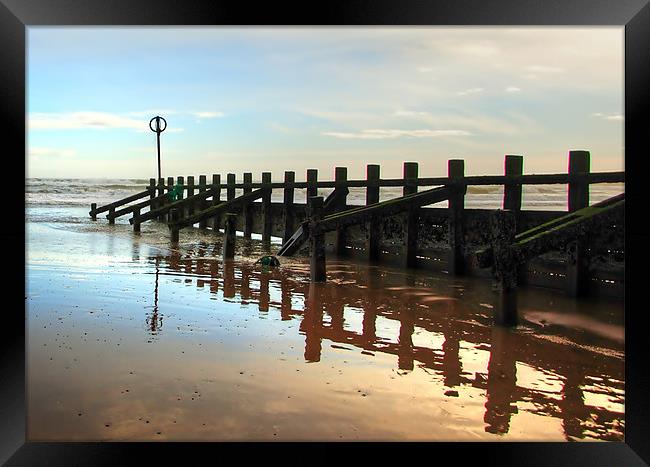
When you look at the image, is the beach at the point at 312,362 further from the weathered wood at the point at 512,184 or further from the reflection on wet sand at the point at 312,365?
the weathered wood at the point at 512,184

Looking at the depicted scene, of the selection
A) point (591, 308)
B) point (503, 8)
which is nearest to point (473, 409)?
point (503, 8)

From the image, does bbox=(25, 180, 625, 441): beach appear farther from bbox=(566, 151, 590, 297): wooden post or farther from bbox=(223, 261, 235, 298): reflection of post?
bbox=(566, 151, 590, 297): wooden post

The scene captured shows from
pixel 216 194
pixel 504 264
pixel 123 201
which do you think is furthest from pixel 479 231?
pixel 123 201

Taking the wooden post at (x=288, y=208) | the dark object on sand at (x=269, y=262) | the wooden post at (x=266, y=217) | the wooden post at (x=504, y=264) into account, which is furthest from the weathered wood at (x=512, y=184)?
the wooden post at (x=266, y=217)

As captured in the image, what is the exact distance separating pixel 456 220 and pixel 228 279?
400 centimetres

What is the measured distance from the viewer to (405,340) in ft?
20.9

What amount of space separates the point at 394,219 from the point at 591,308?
4.92 m

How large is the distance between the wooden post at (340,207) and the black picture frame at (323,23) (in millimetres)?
9435

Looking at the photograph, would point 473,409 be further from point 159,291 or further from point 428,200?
point 428,200

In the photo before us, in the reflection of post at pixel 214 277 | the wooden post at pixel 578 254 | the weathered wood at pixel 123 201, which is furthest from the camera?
the weathered wood at pixel 123 201

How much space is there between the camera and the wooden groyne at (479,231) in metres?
7.02

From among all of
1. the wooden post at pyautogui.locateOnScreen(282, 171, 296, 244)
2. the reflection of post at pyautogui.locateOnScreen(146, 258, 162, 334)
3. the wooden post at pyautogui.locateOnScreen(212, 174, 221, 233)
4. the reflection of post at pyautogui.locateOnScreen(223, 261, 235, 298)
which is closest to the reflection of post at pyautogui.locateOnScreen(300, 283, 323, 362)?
the reflection of post at pyautogui.locateOnScreen(223, 261, 235, 298)

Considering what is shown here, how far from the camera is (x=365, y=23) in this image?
4207mm

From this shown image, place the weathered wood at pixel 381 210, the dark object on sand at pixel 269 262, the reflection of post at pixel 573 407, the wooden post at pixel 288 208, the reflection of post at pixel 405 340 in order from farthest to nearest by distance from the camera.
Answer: the wooden post at pixel 288 208
the dark object on sand at pixel 269 262
the weathered wood at pixel 381 210
the reflection of post at pixel 405 340
the reflection of post at pixel 573 407
